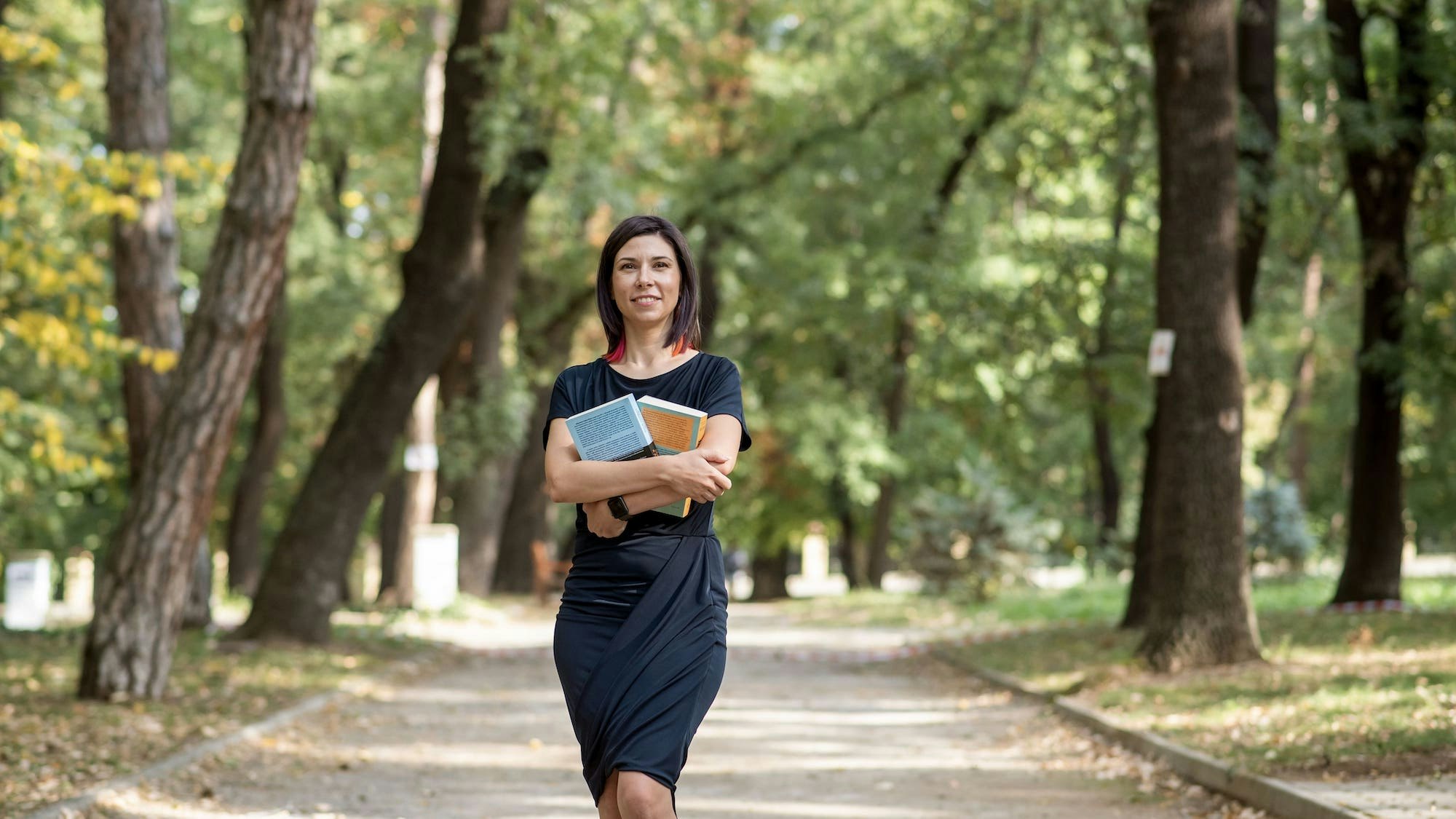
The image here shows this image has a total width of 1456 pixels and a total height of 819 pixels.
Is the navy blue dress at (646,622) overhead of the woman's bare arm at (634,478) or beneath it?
beneath

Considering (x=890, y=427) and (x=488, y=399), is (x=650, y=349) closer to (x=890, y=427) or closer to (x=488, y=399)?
(x=488, y=399)

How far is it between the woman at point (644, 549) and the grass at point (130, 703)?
4359 mm

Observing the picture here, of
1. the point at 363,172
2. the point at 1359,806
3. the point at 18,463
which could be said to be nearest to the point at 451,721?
the point at 1359,806

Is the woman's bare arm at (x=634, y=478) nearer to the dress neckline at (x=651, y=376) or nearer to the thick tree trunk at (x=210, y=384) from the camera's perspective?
the dress neckline at (x=651, y=376)

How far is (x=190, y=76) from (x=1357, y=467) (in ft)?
56.8

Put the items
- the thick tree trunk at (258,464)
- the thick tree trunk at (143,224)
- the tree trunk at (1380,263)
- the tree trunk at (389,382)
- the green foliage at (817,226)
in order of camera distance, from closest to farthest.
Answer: the thick tree trunk at (143,224) < the tree trunk at (389,382) < the tree trunk at (1380,263) < the green foliage at (817,226) < the thick tree trunk at (258,464)

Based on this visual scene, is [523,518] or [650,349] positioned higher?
Answer: [650,349]

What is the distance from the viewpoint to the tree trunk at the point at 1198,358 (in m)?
12.7

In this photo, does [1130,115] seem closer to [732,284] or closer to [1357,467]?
[1357,467]

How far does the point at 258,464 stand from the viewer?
26531 millimetres

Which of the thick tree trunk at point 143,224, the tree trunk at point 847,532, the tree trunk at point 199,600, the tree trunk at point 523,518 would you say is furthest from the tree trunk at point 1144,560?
the tree trunk at point 847,532

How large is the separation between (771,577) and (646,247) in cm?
3561

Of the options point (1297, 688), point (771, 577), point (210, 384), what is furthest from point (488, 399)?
point (1297, 688)

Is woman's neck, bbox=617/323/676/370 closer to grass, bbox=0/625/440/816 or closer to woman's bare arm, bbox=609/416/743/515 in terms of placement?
woman's bare arm, bbox=609/416/743/515
